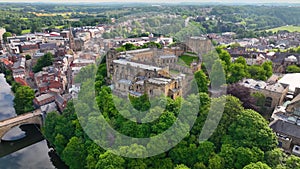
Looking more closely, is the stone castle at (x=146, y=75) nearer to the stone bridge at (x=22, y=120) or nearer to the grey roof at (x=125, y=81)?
the grey roof at (x=125, y=81)

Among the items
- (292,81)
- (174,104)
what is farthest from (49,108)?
(292,81)

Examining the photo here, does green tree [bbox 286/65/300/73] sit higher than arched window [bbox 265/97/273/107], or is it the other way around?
green tree [bbox 286/65/300/73]

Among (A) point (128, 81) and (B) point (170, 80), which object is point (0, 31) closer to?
(A) point (128, 81)

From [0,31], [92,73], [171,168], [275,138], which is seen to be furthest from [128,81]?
[0,31]

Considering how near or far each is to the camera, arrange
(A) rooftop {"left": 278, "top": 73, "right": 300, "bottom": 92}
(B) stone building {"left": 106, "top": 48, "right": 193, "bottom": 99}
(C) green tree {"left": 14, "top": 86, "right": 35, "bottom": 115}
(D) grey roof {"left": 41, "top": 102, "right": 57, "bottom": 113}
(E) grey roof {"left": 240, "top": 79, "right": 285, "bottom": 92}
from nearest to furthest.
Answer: (B) stone building {"left": 106, "top": 48, "right": 193, "bottom": 99}, (E) grey roof {"left": 240, "top": 79, "right": 285, "bottom": 92}, (A) rooftop {"left": 278, "top": 73, "right": 300, "bottom": 92}, (D) grey roof {"left": 41, "top": 102, "right": 57, "bottom": 113}, (C) green tree {"left": 14, "top": 86, "right": 35, "bottom": 115}

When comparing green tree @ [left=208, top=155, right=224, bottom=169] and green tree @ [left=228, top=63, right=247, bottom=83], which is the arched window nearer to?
green tree @ [left=228, top=63, right=247, bottom=83]

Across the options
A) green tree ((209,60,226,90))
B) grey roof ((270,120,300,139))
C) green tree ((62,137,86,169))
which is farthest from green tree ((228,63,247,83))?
green tree ((62,137,86,169))

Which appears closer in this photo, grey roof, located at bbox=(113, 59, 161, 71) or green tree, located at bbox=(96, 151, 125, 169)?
green tree, located at bbox=(96, 151, 125, 169)

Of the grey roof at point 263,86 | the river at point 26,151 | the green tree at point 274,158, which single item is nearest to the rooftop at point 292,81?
the grey roof at point 263,86

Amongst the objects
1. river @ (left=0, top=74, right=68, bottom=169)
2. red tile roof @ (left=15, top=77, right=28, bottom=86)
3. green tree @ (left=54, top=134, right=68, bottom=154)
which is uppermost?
red tile roof @ (left=15, top=77, right=28, bottom=86)
